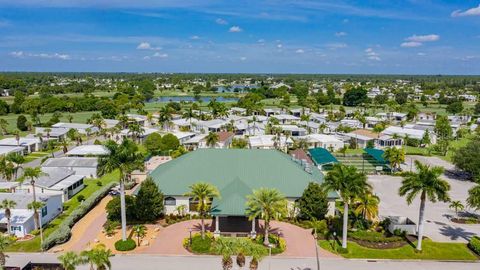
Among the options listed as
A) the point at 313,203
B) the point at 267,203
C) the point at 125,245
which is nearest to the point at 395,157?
the point at 313,203

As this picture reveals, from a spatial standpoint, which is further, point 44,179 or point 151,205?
point 44,179

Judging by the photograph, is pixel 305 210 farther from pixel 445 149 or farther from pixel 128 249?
pixel 445 149

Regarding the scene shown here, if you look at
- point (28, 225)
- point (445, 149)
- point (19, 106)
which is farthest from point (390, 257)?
point (19, 106)

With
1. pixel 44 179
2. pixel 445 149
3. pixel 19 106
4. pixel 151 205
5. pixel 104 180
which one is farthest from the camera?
pixel 19 106

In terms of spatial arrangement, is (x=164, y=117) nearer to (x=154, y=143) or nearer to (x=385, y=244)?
Answer: (x=154, y=143)

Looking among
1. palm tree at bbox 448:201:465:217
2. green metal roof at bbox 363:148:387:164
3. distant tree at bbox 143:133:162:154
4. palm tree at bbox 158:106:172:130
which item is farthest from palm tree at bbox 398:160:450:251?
palm tree at bbox 158:106:172:130

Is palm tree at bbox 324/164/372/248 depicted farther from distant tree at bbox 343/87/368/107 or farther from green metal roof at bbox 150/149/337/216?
distant tree at bbox 343/87/368/107

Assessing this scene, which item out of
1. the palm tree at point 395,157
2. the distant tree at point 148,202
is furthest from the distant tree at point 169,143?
the palm tree at point 395,157
